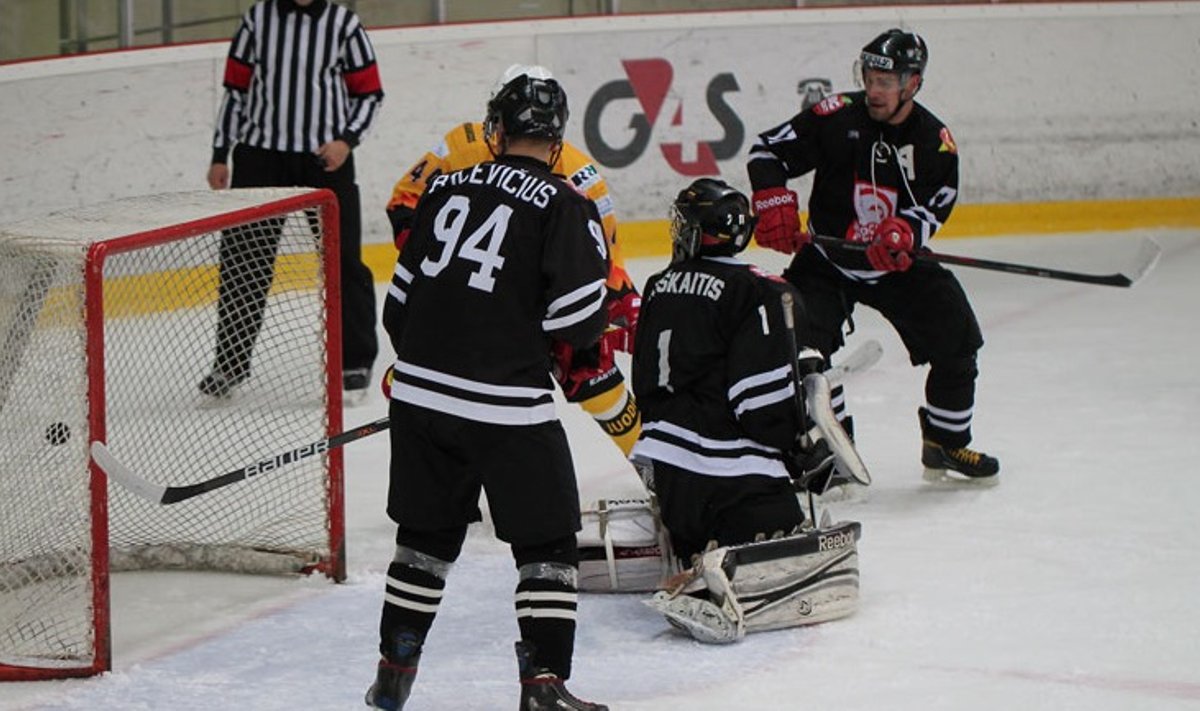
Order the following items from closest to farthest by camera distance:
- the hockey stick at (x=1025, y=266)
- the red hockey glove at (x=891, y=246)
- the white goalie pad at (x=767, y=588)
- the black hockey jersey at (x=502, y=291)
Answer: the black hockey jersey at (x=502, y=291) → the white goalie pad at (x=767, y=588) → the red hockey glove at (x=891, y=246) → the hockey stick at (x=1025, y=266)

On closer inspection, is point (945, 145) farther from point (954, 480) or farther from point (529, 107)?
point (529, 107)

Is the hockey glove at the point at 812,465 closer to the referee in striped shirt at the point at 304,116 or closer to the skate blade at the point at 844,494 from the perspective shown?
the skate blade at the point at 844,494

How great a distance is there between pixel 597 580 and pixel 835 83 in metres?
3.97

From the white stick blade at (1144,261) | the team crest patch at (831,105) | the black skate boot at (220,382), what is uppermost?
the team crest patch at (831,105)

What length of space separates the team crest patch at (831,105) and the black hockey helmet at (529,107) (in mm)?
1665

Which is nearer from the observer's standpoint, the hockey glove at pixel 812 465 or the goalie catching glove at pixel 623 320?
the hockey glove at pixel 812 465

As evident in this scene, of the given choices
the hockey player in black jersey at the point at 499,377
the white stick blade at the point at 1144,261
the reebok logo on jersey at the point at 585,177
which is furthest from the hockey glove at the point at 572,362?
the white stick blade at the point at 1144,261

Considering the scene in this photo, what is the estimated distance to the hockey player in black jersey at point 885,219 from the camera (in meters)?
4.66

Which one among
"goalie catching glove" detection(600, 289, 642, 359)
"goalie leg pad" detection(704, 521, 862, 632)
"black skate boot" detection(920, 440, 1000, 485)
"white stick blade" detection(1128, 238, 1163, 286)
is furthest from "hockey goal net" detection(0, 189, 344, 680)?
"white stick blade" detection(1128, 238, 1163, 286)

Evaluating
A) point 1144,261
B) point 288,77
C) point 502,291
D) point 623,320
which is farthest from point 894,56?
point 288,77

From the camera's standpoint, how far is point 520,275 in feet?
10.1

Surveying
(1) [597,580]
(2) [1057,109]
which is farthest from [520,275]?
(2) [1057,109]

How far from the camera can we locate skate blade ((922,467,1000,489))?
477cm

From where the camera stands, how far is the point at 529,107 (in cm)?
314
